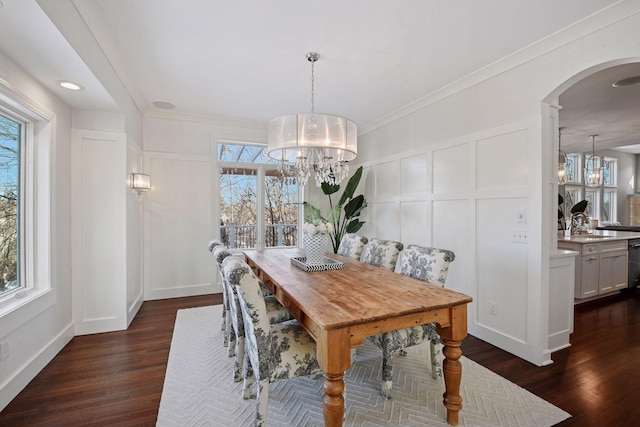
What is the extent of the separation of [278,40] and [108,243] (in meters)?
2.70

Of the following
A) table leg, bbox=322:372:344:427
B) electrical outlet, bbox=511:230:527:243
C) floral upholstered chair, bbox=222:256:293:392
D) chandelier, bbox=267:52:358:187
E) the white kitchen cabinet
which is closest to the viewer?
table leg, bbox=322:372:344:427

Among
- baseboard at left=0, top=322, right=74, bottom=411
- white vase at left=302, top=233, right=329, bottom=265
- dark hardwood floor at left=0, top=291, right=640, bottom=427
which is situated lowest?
dark hardwood floor at left=0, top=291, right=640, bottom=427

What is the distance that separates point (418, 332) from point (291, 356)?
94cm

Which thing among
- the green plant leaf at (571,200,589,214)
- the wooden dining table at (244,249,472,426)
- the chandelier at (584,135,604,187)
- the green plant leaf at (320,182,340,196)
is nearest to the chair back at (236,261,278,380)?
the wooden dining table at (244,249,472,426)

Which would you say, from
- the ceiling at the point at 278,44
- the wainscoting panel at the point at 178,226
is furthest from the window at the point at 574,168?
the wainscoting panel at the point at 178,226

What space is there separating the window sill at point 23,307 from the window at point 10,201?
0.12 metres

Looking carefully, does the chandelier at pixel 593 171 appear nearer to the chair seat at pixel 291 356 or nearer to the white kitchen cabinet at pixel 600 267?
the white kitchen cabinet at pixel 600 267

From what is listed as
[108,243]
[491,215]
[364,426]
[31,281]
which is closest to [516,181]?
[491,215]

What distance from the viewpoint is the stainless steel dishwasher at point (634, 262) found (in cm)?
463

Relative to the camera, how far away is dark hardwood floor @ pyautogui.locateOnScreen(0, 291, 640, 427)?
1856 mm

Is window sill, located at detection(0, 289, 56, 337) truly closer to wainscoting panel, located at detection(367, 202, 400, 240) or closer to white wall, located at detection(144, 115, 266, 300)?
white wall, located at detection(144, 115, 266, 300)

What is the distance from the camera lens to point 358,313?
153cm

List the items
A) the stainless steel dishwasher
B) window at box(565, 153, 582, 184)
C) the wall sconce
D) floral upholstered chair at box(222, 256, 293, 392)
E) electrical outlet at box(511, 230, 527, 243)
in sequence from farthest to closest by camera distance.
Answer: window at box(565, 153, 582, 184)
the stainless steel dishwasher
the wall sconce
electrical outlet at box(511, 230, 527, 243)
floral upholstered chair at box(222, 256, 293, 392)

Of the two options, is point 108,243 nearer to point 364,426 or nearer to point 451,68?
point 364,426
